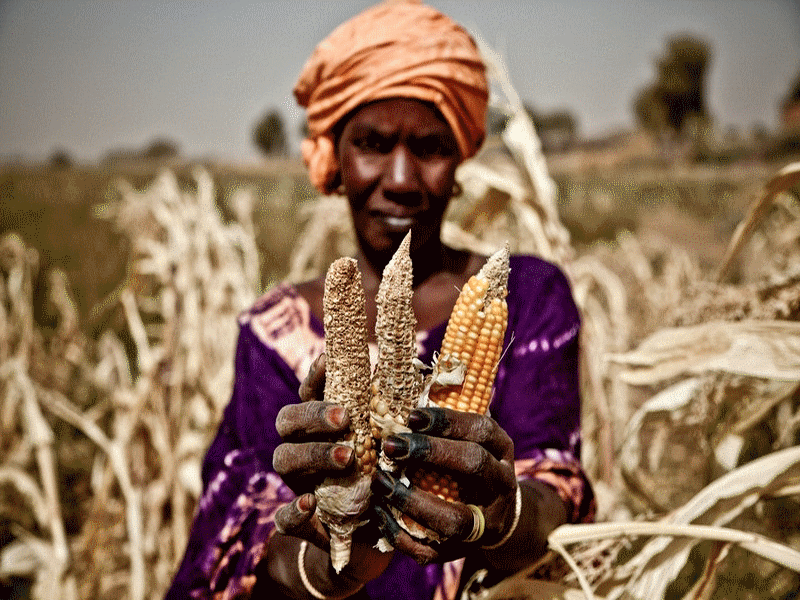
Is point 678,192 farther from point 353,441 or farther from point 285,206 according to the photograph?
point 353,441

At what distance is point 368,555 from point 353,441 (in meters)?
0.24

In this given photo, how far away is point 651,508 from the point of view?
194 centimetres

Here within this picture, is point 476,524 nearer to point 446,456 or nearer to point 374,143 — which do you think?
point 446,456

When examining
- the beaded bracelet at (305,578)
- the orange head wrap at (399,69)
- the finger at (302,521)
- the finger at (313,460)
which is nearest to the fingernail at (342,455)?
the finger at (313,460)

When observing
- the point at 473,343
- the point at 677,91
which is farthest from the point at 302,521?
the point at 677,91

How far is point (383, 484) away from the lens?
856mm

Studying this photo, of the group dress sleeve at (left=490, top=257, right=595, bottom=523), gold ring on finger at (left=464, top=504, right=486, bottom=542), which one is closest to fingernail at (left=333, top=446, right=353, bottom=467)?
gold ring on finger at (left=464, top=504, right=486, bottom=542)

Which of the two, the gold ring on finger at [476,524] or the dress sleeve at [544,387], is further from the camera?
the dress sleeve at [544,387]

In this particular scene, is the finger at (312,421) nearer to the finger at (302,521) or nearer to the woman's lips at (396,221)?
the finger at (302,521)

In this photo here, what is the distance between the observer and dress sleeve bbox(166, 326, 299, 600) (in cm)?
135

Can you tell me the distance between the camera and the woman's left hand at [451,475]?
807 millimetres

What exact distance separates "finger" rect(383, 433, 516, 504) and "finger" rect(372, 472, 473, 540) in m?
0.04

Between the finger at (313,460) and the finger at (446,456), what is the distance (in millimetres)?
61

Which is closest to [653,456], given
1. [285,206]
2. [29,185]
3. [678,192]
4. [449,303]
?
[449,303]
